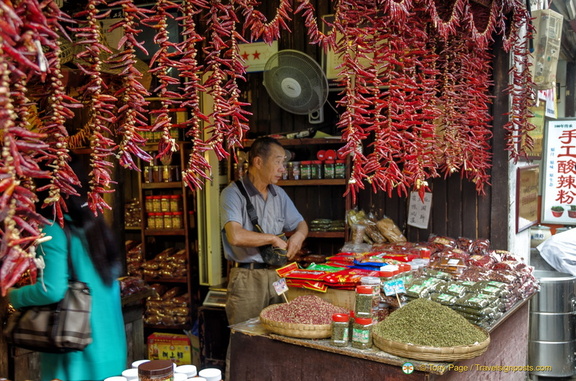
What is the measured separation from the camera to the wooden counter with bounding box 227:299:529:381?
8.39 ft

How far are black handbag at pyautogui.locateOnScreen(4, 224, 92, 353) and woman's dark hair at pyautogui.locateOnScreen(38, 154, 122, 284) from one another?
8 cm

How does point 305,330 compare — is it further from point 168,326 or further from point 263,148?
point 168,326

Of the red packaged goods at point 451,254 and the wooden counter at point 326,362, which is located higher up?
the red packaged goods at point 451,254

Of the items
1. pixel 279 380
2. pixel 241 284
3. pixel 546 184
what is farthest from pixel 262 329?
pixel 546 184

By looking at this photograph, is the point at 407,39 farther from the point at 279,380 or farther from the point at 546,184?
the point at 546,184

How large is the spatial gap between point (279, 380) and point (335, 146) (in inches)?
106

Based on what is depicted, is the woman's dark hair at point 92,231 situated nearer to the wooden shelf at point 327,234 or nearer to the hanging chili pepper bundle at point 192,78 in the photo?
the hanging chili pepper bundle at point 192,78

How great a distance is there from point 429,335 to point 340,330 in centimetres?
44

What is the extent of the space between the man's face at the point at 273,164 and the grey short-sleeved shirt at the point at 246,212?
158mm

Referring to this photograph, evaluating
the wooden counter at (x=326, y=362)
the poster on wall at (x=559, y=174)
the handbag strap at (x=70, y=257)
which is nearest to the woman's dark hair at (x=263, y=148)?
the wooden counter at (x=326, y=362)

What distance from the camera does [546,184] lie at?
5.71 metres

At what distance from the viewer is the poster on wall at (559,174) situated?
5570mm

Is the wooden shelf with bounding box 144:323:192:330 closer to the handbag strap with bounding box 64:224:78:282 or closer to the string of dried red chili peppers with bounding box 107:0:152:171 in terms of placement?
the handbag strap with bounding box 64:224:78:282

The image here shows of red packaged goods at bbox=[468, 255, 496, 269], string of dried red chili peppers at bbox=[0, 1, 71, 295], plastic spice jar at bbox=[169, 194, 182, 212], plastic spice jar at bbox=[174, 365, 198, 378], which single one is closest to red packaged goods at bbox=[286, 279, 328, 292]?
plastic spice jar at bbox=[174, 365, 198, 378]
